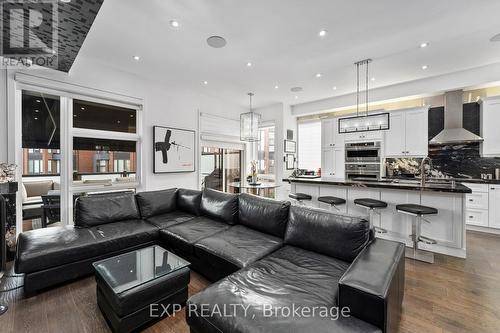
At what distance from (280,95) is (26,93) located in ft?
16.0

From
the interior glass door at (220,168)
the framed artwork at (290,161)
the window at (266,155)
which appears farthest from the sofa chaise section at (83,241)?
the framed artwork at (290,161)

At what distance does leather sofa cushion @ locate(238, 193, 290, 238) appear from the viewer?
8.50 feet

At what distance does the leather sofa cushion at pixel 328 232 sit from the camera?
1975 mm

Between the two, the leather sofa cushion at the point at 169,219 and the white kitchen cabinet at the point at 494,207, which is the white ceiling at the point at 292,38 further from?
the leather sofa cushion at the point at 169,219

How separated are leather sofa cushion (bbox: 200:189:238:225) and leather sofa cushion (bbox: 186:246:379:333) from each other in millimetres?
1124

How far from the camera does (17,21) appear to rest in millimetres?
2193

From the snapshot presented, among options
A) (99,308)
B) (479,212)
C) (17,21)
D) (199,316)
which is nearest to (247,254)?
(199,316)

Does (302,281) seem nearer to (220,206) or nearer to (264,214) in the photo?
(264,214)

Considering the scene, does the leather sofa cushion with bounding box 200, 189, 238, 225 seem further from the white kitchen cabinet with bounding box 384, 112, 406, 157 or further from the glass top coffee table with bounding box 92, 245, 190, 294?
the white kitchen cabinet with bounding box 384, 112, 406, 157

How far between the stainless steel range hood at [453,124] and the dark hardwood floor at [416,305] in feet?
9.00

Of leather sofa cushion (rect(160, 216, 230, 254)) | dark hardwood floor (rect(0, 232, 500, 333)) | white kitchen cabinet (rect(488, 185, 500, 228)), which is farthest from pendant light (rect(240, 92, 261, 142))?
white kitchen cabinet (rect(488, 185, 500, 228))

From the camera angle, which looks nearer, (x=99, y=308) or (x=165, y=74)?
(x=99, y=308)

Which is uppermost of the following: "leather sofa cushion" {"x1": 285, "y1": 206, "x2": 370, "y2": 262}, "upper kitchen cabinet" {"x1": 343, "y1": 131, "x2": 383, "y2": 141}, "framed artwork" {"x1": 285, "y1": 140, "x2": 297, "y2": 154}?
"upper kitchen cabinet" {"x1": 343, "y1": 131, "x2": 383, "y2": 141}

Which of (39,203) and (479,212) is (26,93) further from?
(479,212)
